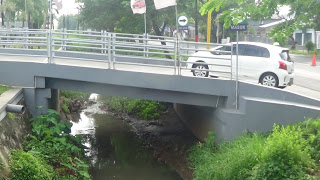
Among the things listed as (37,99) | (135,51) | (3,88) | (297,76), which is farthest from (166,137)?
(297,76)

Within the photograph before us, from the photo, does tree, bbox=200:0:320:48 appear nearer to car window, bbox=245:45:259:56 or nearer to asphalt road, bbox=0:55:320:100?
car window, bbox=245:45:259:56

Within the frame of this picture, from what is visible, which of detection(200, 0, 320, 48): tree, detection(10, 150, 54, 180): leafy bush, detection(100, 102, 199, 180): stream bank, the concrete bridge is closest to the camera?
detection(10, 150, 54, 180): leafy bush

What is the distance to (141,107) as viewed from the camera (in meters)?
23.1

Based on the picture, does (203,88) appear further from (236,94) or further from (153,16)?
(153,16)

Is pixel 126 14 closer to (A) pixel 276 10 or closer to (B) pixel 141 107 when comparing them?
(B) pixel 141 107

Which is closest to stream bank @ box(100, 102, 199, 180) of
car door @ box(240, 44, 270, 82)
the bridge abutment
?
car door @ box(240, 44, 270, 82)

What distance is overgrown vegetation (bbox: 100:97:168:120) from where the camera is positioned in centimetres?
2225

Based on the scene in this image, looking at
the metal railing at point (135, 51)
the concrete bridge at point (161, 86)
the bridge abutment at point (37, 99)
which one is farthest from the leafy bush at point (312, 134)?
the bridge abutment at point (37, 99)

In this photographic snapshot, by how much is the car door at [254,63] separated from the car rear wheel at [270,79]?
184 mm

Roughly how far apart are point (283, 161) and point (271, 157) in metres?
0.25

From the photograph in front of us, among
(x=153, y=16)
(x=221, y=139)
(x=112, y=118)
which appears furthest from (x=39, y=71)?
(x=153, y=16)

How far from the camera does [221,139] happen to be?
42.0 ft

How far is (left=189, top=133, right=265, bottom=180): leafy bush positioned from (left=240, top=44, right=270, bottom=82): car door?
2.65 metres

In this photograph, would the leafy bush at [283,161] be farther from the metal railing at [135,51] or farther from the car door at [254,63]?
the car door at [254,63]
